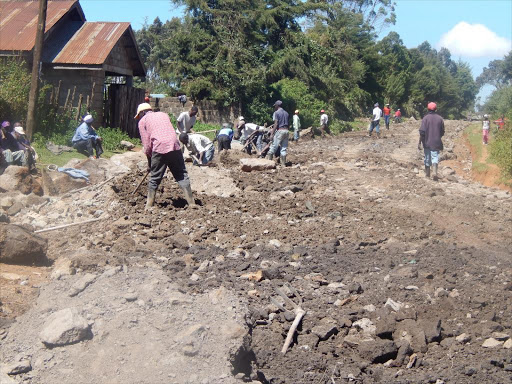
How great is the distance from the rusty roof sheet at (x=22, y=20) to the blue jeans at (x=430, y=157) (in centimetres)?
1016

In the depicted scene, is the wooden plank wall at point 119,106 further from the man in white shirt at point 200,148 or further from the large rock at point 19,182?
the large rock at point 19,182

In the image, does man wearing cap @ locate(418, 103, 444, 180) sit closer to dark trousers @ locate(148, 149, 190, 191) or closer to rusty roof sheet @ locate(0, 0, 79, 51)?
dark trousers @ locate(148, 149, 190, 191)

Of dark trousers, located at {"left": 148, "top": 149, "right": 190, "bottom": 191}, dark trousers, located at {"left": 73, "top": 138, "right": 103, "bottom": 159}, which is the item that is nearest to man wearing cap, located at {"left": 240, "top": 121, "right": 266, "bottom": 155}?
dark trousers, located at {"left": 73, "top": 138, "right": 103, "bottom": 159}

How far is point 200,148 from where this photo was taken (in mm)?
13195

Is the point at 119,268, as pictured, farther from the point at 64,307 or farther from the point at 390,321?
the point at 390,321

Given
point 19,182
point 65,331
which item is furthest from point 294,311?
point 19,182

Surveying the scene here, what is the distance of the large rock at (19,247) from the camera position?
6.36 m

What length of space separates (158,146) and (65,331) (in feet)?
14.9

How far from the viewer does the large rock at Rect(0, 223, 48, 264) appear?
251 inches

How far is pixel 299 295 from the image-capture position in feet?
19.5

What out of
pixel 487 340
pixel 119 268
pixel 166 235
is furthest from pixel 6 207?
pixel 487 340

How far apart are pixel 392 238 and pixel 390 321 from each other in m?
2.86

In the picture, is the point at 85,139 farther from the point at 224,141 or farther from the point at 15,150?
the point at 224,141

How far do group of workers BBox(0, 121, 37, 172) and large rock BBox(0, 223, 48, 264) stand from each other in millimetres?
4615
